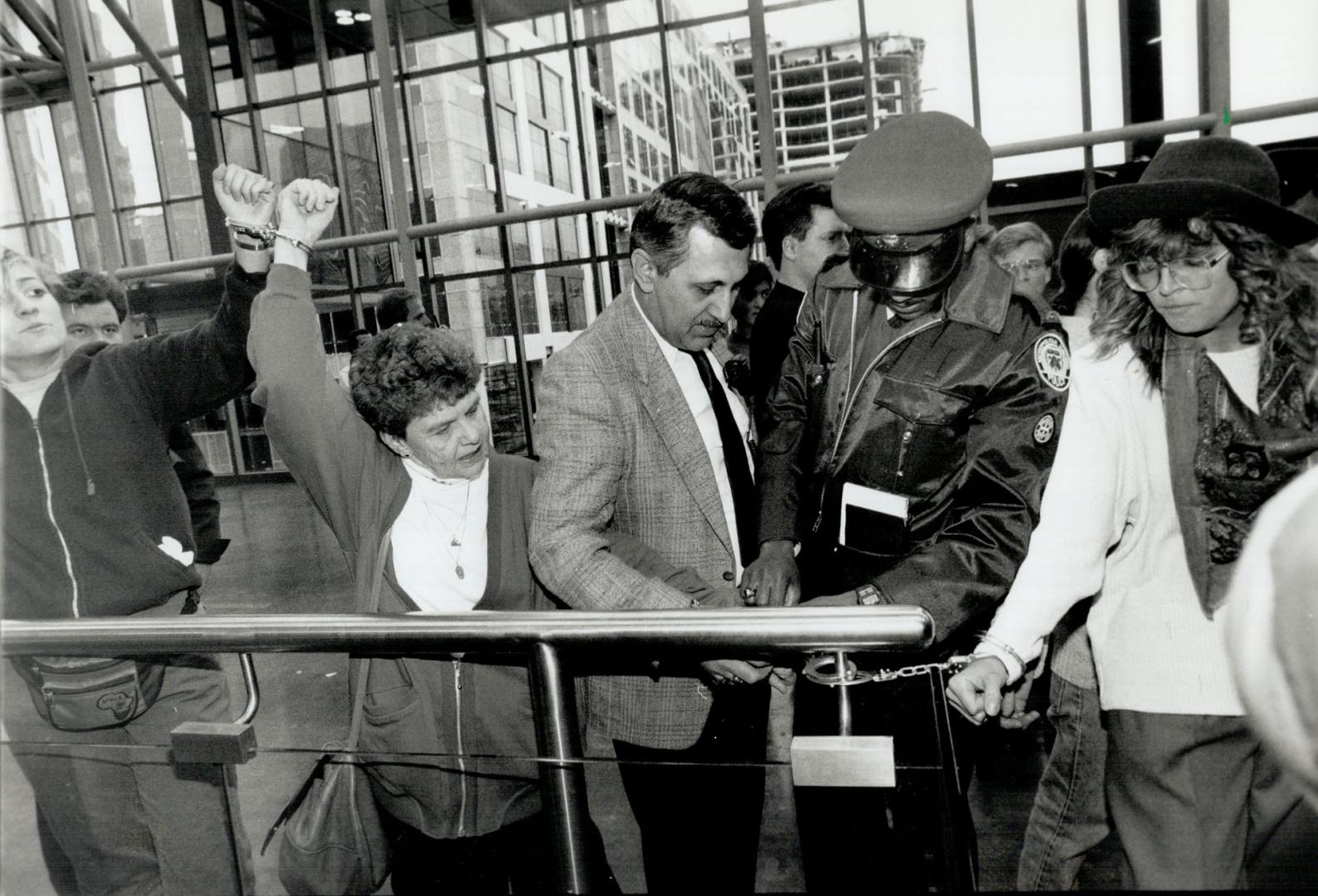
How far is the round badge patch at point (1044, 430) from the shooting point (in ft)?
4.67

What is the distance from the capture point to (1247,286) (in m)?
1.30

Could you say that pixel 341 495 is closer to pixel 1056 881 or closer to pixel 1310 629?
pixel 1056 881

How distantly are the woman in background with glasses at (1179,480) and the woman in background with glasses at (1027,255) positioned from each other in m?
1.80

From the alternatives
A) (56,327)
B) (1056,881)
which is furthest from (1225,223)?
(56,327)

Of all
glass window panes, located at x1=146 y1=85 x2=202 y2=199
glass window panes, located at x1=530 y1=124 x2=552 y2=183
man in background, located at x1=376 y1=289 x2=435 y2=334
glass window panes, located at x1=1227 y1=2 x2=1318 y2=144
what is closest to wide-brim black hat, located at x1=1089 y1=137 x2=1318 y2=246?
man in background, located at x1=376 y1=289 x2=435 y2=334

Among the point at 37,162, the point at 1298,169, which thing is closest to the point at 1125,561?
the point at 1298,169

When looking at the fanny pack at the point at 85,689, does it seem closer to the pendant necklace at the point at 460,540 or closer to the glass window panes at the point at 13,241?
the pendant necklace at the point at 460,540

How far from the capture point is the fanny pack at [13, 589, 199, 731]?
1759 mm

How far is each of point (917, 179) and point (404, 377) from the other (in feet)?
3.31

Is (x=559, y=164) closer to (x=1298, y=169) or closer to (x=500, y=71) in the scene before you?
(x=500, y=71)

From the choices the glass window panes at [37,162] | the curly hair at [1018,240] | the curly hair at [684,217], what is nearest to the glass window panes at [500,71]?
the glass window panes at [37,162]

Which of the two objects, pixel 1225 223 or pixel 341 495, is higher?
pixel 1225 223

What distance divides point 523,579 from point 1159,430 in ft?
3.64

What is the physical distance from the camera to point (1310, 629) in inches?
15.1
